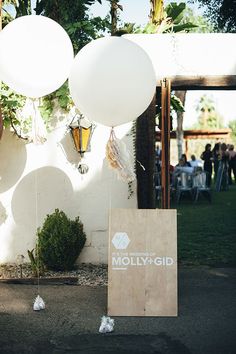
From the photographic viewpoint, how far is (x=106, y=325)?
488cm

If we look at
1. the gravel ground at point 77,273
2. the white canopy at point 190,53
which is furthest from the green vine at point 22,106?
the gravel ground at point 77,273

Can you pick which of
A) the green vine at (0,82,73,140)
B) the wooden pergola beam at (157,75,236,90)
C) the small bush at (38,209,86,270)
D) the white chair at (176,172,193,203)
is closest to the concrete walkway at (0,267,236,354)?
the small bush at (38,209,86,270)

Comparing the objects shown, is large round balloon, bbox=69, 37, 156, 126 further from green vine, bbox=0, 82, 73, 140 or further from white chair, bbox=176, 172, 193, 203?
white chair, bbox=176, 172, 193, 203

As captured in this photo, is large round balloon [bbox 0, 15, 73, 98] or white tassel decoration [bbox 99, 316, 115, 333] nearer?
white tassel decoration [bbox 99, 316, 115, 333]

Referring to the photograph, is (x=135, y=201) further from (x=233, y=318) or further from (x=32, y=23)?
(x=32, y=23)

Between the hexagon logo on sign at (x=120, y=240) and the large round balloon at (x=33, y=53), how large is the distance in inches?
70.5

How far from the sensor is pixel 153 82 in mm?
5062

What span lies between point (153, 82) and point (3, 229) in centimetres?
378

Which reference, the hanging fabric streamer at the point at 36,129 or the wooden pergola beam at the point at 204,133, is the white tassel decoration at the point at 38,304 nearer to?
the hanging fabric streamer at the point at 36,129

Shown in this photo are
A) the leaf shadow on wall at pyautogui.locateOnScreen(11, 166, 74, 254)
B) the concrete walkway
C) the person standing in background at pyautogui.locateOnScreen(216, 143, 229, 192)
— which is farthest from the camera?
the person standing in background at pyautogui.locateOnScreen(216, 143, 229, 192)

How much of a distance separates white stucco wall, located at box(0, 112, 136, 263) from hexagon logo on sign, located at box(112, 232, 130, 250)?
217 cm

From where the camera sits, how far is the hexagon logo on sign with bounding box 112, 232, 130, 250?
5.49 m

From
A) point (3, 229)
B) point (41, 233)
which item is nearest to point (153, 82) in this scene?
point (41, 233)

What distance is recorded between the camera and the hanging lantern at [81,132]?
7395 millimetres
